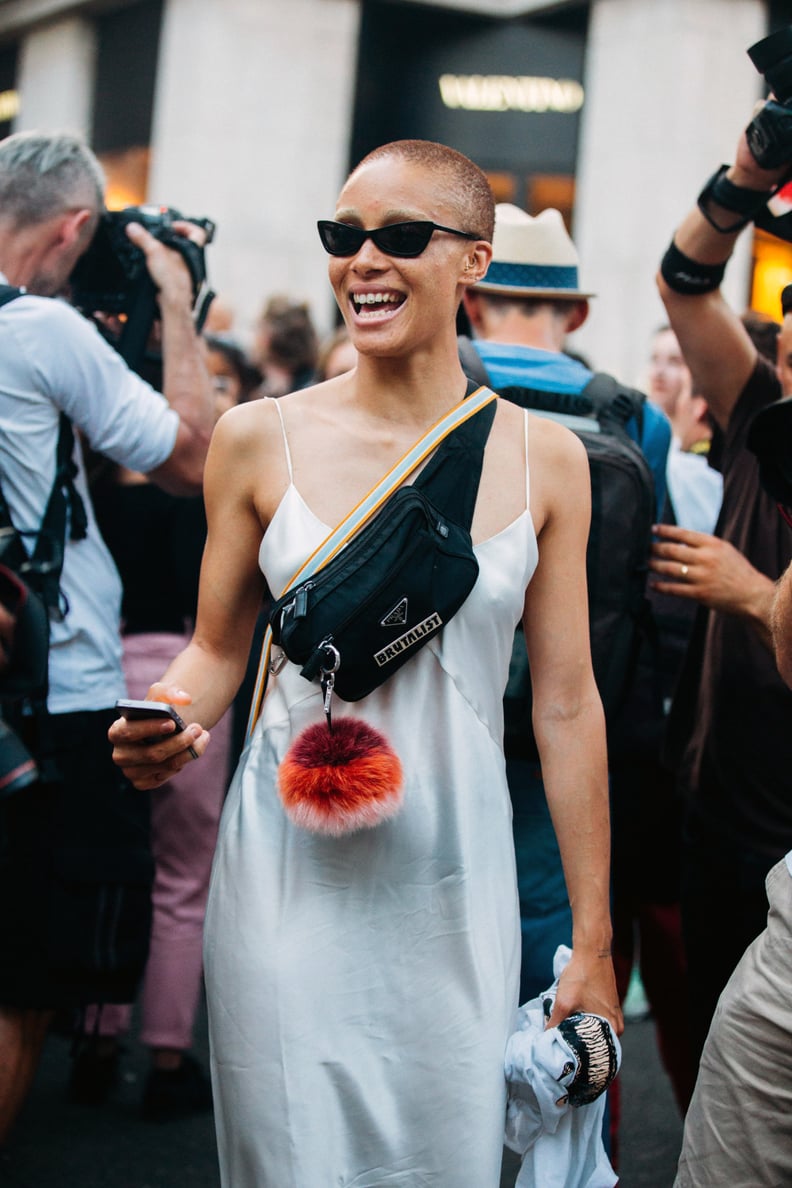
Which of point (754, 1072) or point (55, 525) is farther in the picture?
point (55, 525)

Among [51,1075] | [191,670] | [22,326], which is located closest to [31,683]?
[191,670]

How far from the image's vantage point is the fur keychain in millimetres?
2355

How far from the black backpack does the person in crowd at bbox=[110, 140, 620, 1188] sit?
1.66 feet

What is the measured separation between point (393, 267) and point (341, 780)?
34.7 inches

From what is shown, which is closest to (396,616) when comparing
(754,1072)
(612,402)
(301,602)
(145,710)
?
(301,602)

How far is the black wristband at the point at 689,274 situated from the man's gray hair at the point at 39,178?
145 centimetres

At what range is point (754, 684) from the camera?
341cm


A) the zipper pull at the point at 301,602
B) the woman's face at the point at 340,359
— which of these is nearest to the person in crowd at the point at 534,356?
the zipper pull at the point at 301,602

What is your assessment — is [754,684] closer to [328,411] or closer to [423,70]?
[328,411]

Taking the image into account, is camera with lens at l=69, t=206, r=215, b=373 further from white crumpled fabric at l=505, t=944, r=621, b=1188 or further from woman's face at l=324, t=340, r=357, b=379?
white crumpled fabric at l=505, t=944, r=621, b=1188

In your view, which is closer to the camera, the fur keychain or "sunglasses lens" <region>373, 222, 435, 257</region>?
the fur keychain

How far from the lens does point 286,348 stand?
7348 mm

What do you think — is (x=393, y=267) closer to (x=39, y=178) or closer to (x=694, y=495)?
(x=39, y=178)

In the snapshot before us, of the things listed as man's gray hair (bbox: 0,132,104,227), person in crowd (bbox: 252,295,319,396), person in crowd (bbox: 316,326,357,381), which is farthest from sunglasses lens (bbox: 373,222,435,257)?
person in crowd (bbox: 252,295,319,396)
